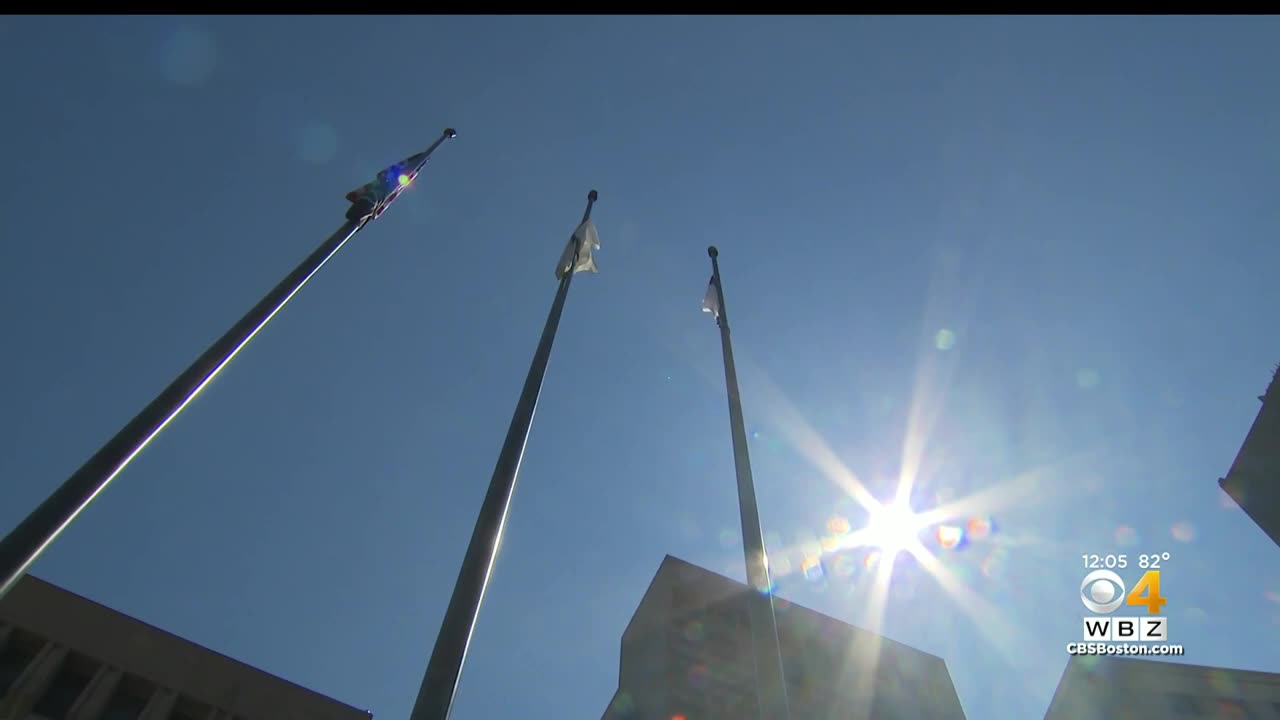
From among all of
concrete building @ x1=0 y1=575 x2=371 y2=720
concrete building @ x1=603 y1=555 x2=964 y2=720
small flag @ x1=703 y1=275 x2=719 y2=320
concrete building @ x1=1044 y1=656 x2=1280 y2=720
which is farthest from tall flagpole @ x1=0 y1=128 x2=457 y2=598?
concrete building @ x1=1044 y1=656 x2=1280 y2=720

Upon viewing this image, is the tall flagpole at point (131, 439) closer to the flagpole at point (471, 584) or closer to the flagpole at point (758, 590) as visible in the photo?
the flagpole at point (471, 584)

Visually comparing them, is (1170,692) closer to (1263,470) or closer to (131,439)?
(1263,470)

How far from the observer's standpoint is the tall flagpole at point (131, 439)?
26.1 feet

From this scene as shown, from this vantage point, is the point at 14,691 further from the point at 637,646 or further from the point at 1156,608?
the point at 1156,608

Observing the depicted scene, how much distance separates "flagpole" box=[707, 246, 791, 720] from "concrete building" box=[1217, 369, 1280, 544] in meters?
39.7

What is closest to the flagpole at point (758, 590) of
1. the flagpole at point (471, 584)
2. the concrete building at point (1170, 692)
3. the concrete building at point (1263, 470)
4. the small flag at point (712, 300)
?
the small flag at point (712, 300)

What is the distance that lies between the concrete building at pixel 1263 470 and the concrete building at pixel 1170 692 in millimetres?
8596

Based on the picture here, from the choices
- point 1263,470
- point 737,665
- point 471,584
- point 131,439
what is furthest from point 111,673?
point 1263,470

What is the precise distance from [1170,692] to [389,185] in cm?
4986

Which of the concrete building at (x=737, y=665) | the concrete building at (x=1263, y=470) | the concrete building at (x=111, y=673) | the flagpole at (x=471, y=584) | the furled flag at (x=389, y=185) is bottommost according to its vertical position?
the flagpole at (x=471, y=584)

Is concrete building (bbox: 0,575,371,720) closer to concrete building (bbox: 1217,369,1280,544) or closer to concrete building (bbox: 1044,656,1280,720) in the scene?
concrete building (bbox: 1044,656,1280,720)

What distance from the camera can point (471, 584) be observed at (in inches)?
330

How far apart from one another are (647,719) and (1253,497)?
3718cm

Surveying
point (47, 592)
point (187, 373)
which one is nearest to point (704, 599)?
point (47, 592)
